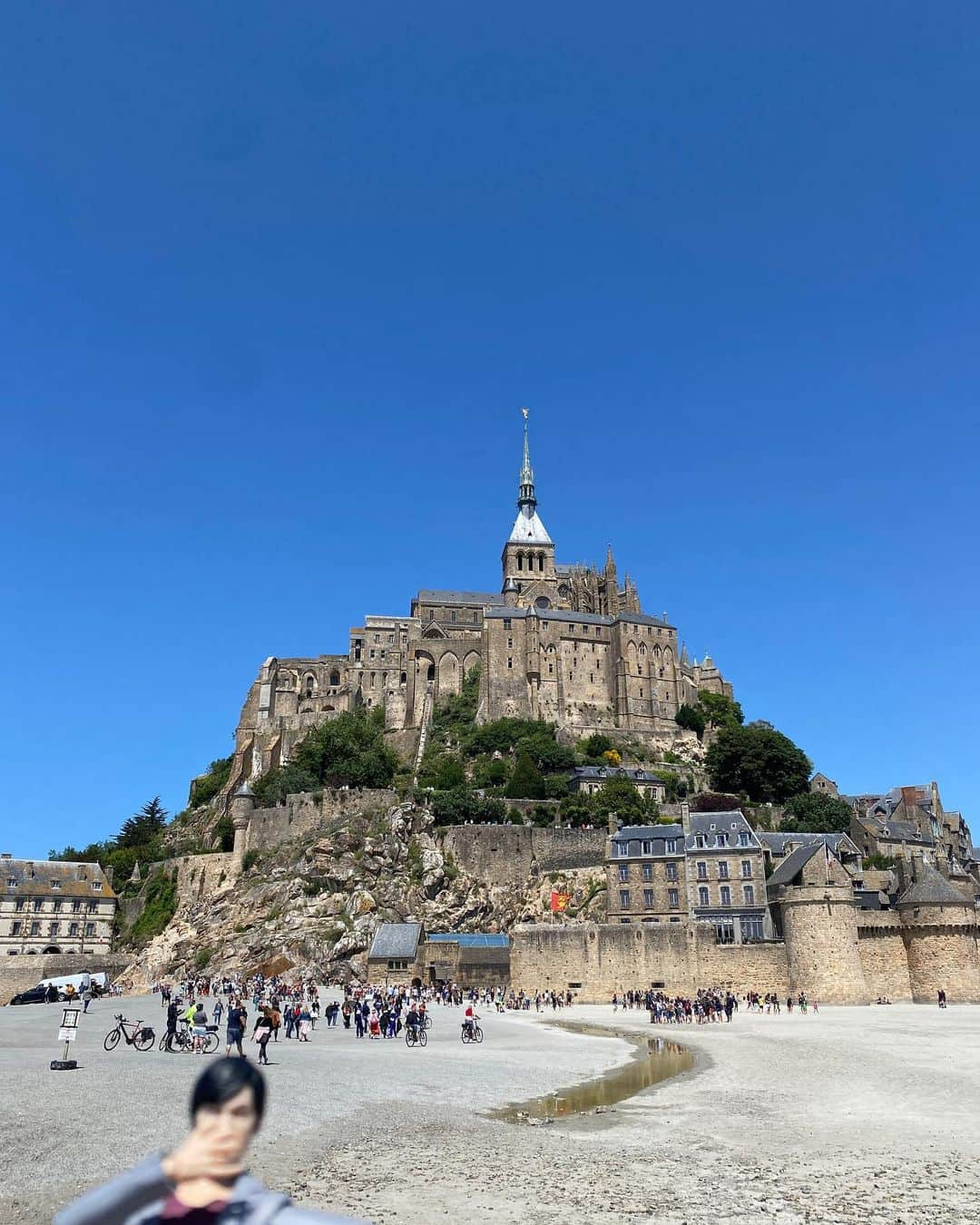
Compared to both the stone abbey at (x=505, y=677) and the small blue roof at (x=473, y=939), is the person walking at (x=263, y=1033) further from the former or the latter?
the stone abbey at (x=505, y=677)

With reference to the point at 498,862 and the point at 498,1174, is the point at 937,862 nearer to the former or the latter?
the point at 498,862

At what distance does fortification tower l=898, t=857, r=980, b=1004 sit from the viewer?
4603 cm

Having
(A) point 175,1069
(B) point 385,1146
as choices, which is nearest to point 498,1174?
(B) point 385,1146

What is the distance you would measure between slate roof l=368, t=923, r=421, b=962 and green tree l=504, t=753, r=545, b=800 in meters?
18.9

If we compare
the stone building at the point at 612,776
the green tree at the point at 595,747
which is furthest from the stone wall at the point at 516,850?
the green tree at the point at 595,747

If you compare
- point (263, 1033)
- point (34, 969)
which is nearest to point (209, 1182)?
point (263, 1033)

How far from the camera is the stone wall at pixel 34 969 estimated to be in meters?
55.6

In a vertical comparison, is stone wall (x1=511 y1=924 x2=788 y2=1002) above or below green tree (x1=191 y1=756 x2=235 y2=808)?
below

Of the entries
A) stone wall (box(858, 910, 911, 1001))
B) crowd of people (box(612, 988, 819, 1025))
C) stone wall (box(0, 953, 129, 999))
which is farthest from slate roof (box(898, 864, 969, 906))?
stone wall (box(0, 953, 129, 999))

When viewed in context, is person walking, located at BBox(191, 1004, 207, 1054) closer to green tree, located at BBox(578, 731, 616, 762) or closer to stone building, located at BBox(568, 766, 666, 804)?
stone building, located at BBox(568, 766, 666, 804)

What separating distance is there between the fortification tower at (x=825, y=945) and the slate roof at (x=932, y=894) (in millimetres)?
2915

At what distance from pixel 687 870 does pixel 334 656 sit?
51.6m

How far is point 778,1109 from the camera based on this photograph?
18.4 m

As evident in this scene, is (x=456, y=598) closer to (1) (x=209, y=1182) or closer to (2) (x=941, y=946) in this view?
(2) (x=941, y=946)
